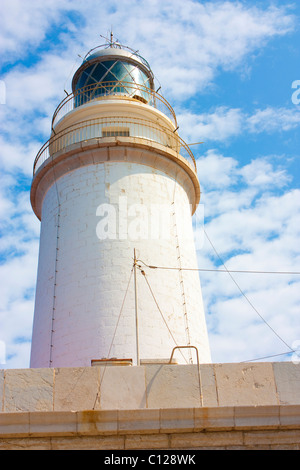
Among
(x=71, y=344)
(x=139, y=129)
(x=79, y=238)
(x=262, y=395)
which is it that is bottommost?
(x=262, y=395)

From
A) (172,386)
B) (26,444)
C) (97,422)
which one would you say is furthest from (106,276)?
(26,444)

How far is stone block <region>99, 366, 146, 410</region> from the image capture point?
7.33 m

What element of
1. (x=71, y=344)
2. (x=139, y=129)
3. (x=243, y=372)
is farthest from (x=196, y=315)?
(x=139, y=129)

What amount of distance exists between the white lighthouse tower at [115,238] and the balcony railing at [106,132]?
0.03 meters

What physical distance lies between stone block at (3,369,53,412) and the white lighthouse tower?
2.30m

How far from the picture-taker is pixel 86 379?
743 cm

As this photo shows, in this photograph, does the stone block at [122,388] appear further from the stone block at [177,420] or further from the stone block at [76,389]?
the stone block at [177,420]

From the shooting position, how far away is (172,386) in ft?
24.3

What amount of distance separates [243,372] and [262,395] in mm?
395

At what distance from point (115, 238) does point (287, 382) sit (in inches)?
208

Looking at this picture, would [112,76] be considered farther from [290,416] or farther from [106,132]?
[290,416]

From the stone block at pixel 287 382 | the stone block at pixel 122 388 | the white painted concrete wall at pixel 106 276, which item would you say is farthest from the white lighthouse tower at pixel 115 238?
the stone block at pixel 287 382

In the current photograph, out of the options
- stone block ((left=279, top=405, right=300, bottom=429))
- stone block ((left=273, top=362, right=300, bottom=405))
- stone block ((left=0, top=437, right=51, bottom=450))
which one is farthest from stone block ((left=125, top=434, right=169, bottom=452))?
stone block ((left=273, top=362, right=300, bottom=405))
